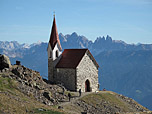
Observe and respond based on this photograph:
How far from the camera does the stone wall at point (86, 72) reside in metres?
55.0

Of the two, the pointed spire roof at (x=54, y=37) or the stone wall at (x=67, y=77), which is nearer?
the stone wall at (x=67, y=77)

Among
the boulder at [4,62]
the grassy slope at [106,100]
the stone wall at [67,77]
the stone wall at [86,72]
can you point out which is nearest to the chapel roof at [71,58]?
the stone wall at [86,72]

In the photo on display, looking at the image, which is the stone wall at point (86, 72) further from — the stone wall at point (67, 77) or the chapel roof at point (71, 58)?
the stone wall at point (67, 77)

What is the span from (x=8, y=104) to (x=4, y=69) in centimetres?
1858

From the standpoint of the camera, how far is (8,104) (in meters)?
28.9

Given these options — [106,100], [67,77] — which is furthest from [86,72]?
[106,100]

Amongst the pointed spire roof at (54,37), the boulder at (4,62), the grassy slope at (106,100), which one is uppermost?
the pointed spire roof at (54,37)

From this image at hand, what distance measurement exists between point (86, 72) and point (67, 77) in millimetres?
4442

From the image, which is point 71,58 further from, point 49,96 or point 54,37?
point 49,96

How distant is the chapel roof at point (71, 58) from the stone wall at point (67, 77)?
99 centimetres

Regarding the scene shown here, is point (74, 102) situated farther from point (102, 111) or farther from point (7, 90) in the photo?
point (7, 90)

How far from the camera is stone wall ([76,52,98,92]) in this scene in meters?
55.0

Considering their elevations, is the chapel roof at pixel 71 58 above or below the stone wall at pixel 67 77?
above

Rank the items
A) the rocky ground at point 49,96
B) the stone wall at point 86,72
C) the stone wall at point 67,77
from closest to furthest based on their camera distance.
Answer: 1. the rocky ground at point 49,96
2. the stone wall at point 67,77
3. the stone wall at point 86,72
